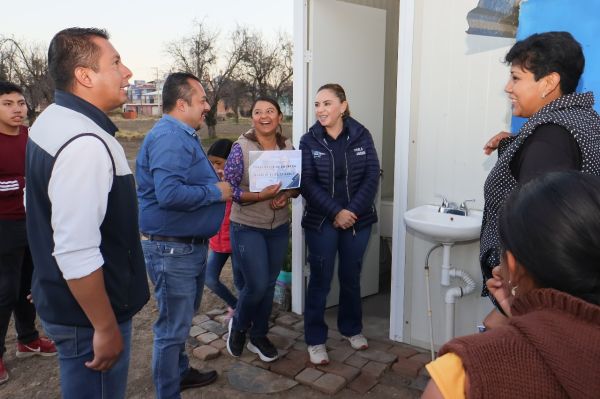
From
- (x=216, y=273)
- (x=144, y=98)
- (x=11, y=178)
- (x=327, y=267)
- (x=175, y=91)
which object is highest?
(x=144, y=98)

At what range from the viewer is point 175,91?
2.85m

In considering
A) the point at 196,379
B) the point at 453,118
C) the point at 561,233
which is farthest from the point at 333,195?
the point at 561,233

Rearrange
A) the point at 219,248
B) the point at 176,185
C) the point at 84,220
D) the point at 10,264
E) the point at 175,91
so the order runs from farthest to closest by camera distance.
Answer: the point at 219,248 → the point at 10,264 → the point at 175,91 → the point at 176,185 → the point at 84,220

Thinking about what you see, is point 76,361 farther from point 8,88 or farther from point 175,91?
point 8,88

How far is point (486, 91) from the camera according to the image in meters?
3.40

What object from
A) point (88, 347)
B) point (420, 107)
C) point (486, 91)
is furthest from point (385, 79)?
point (88, 347)

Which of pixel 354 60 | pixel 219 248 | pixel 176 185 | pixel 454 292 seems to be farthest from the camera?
pixel 354 60

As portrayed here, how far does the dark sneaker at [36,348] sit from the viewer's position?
3926 mm

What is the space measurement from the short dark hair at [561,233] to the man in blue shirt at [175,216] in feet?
6.30

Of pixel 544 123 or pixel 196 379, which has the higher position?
pixel 544 123

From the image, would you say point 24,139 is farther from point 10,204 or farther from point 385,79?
point 385,79

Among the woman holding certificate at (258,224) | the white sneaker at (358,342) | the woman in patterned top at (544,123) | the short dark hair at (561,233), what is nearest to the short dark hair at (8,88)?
the woman holding certificate at (258,224)

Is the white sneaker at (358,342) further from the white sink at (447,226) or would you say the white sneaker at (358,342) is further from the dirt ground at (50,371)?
the dirt ground at (50,371)

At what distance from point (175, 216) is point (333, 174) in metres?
1.27
